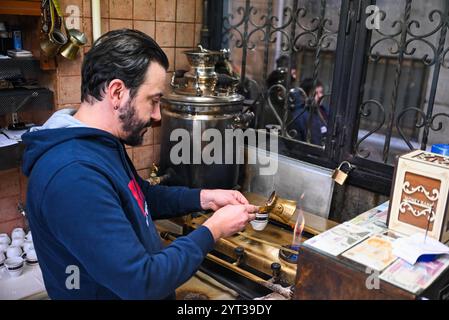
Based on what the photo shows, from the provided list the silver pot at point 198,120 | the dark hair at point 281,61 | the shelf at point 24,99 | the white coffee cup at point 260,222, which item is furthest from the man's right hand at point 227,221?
the dark hair at point 281,61

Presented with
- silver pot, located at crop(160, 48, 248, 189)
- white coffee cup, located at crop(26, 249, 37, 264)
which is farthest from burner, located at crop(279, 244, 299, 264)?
white coffee cup, located at crop(26, 249, 37, 264)

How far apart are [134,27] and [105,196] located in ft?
5.26

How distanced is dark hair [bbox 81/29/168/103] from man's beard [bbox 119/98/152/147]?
0.15ft

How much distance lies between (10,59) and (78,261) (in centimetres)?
128

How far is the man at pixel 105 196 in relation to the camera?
3.21 feet

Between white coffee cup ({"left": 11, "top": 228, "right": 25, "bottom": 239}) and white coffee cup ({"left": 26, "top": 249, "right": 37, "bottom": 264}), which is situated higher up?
white coffee cup ({"left": 11, "top": 228, "right": 25, "bottom": 239})

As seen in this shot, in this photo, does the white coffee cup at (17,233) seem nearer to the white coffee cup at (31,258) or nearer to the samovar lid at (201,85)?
the white coffee cup at (31,258)

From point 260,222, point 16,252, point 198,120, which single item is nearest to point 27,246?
point 16,252

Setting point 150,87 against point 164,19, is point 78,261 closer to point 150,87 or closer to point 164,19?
point 150,87

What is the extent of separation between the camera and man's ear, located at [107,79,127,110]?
112 cm

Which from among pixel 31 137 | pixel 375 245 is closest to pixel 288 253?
pixel 375 245

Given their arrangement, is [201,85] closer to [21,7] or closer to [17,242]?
[21,7]

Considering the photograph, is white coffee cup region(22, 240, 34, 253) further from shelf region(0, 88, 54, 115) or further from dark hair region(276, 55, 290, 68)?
dark hair region(276, 55, 290, 68)
